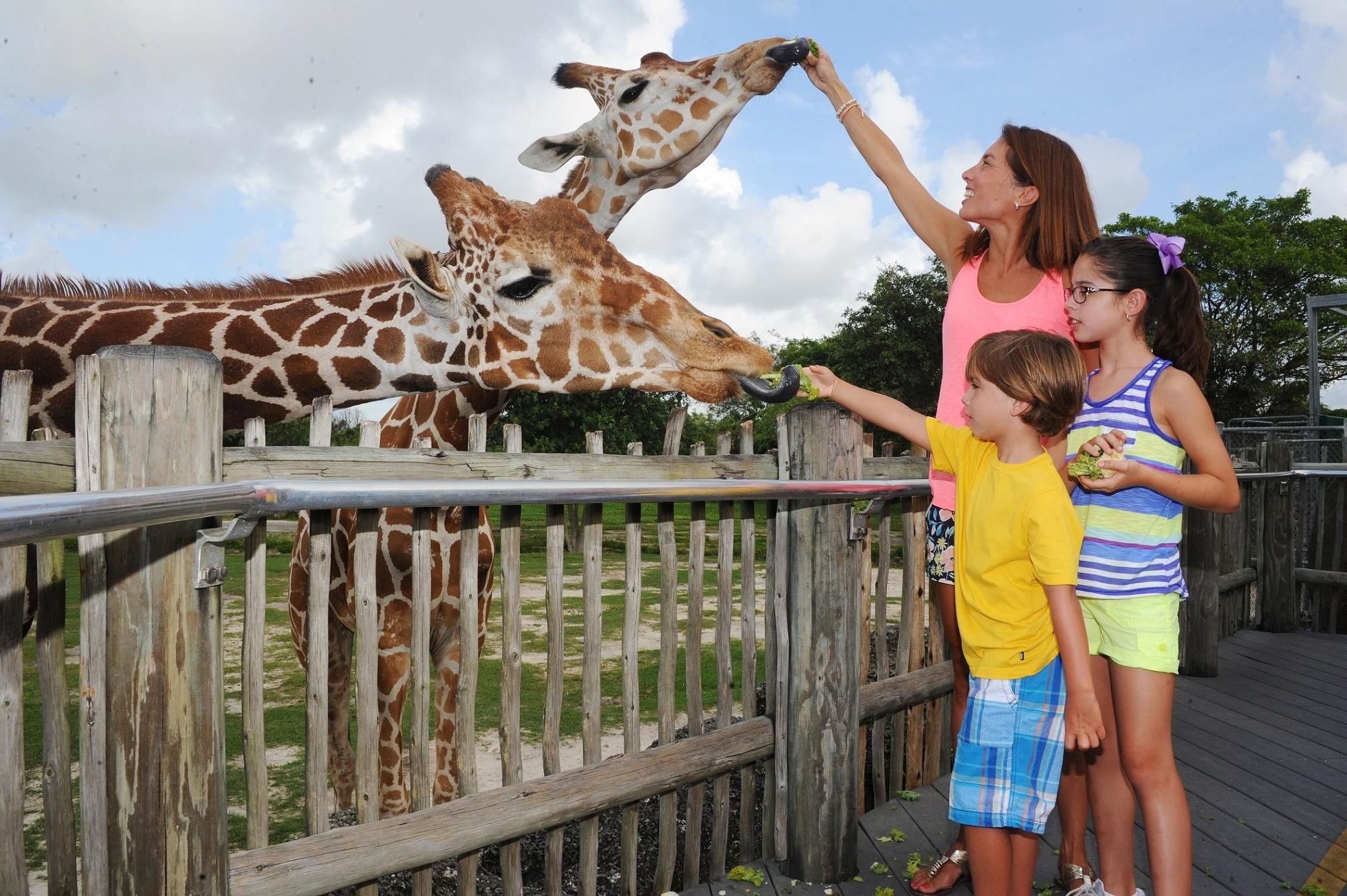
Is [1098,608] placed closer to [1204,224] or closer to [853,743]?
[853,743]

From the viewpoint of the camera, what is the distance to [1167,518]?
7.55 feet

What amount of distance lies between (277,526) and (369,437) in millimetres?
12487

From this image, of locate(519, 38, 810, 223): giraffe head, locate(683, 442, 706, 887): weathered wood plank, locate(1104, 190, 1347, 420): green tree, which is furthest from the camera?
locate(1104, 190, 1347, 420): green tree

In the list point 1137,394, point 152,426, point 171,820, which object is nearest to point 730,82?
point 1137,394

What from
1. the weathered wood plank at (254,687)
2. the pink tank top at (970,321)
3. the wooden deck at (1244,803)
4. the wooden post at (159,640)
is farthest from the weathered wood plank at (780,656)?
the wooden post at (159,640)

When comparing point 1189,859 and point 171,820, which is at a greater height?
point 171,820

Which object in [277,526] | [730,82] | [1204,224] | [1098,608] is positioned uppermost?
[1204,224]

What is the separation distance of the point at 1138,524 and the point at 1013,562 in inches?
16.4

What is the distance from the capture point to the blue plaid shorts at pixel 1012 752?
2.13m

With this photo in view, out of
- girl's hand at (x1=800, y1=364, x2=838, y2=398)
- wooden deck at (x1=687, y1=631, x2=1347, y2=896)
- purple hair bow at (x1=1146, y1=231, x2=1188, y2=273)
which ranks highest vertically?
purple hair bow at (x1=1146, y1=231, x2=1188, y2=273)

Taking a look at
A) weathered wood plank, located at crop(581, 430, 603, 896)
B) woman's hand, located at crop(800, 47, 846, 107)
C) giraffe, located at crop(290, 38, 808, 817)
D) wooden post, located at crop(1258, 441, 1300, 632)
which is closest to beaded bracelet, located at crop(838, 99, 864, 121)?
woman's hand, located at crop(800, 47, 846, 107)

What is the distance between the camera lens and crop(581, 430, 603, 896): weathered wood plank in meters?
2.71

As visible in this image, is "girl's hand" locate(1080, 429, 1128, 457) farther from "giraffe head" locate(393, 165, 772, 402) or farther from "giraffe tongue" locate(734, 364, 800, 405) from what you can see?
"giraffe head" locate(393, 165, 772, 402)

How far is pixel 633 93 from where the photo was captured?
183 inches
